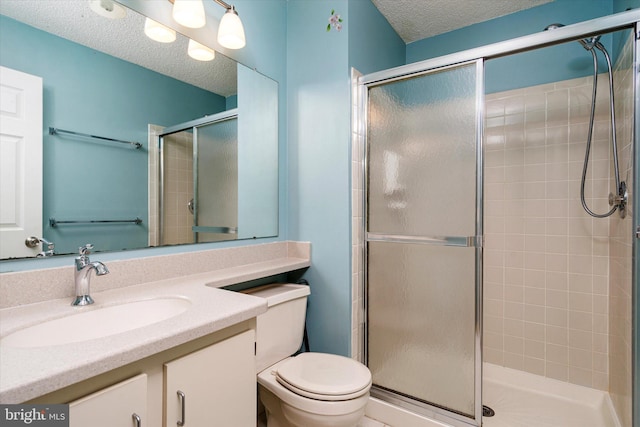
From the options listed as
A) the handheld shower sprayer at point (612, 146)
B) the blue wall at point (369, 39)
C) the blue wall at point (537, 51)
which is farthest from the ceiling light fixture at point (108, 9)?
the blue wall at point (537, 51)

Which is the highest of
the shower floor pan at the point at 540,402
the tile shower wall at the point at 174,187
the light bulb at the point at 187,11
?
the light bulb at the point at 187,11

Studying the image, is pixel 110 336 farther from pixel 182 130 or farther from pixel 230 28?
pixel 230 28

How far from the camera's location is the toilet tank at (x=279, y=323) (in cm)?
147

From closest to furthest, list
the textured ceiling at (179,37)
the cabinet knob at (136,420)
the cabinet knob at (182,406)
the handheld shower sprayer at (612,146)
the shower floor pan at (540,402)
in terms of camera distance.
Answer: the cabinet knob at (136,420) → the cabinet knob at (182,406) → the textured ceiling at (179,37) → the handheld shower sprayer at (612,146) → the shower floor pan at (540,402)

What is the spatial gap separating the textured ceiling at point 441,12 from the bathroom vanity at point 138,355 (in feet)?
6.96

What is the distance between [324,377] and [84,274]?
1049 millimetres

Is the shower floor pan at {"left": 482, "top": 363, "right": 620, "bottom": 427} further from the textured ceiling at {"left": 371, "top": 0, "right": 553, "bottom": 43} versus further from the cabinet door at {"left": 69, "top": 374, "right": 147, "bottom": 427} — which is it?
the textured ceiling at {"left": 371, "top": 0, "right": 553, "bottom": 43}

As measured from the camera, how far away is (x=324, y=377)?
57.2 inches

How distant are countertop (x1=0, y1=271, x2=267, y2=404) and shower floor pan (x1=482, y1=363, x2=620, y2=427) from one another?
65.4 inches

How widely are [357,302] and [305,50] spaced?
1547 millimetres

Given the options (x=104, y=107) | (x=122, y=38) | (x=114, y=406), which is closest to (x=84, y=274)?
(x=114, y=406)

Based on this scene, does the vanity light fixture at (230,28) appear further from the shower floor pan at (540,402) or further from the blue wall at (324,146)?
the shower floor pan at (540,402)

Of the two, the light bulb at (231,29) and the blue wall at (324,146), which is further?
the blue wall at (324,146)

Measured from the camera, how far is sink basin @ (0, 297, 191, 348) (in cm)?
85
